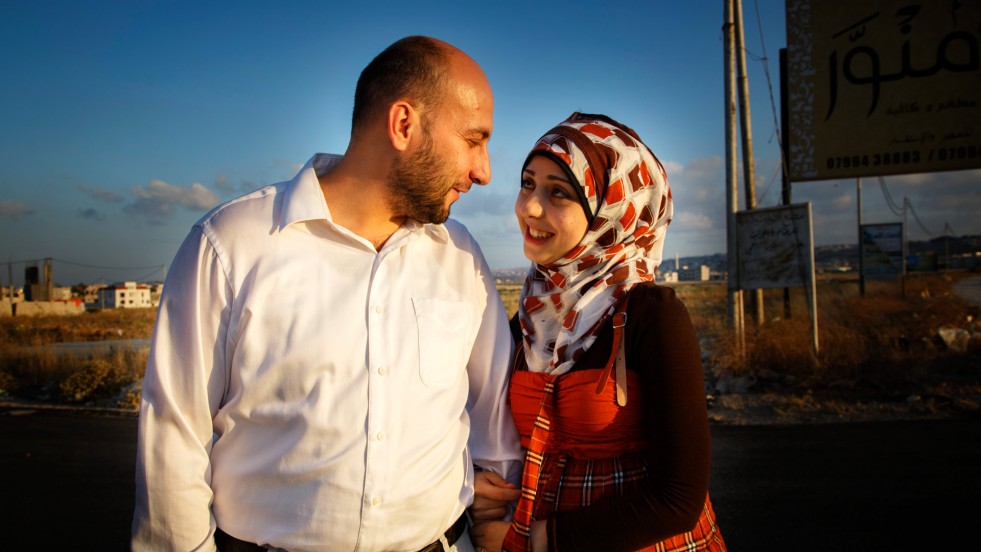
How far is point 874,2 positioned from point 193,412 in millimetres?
11269

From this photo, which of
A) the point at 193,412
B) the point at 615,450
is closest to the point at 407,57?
the point at 193,412

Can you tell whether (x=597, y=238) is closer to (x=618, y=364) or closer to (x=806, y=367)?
(x=618, y=364)

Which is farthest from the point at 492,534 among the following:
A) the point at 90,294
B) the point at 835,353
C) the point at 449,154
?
the point at 90,294

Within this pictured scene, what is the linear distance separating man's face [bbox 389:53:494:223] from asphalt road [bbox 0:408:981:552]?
117 inches

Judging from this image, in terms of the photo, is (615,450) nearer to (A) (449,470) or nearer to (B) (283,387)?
(A) (449,470)

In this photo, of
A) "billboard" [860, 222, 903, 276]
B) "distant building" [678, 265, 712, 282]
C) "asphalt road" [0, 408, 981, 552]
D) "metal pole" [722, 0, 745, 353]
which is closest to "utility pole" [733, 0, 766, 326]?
"metal pole" [722, 0, 745, 353]

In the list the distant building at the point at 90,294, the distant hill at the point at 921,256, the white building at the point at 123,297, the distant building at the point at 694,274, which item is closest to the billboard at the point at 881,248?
the distant hill at the point at 921,256

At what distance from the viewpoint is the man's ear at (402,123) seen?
Answer: 77.7 inches

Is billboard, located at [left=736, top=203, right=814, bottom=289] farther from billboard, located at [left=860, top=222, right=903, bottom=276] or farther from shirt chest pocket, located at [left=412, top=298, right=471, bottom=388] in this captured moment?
billboard, located at [left=860, top=222, right=903, bottom=276]

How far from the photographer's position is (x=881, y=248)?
20750 mm

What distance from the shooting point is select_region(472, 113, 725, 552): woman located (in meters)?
1.67

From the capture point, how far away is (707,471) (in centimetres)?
170

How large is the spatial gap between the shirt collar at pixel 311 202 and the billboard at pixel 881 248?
2255cm

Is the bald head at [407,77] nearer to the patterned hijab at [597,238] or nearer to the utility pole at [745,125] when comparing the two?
the patterned hijab at [597,238]
